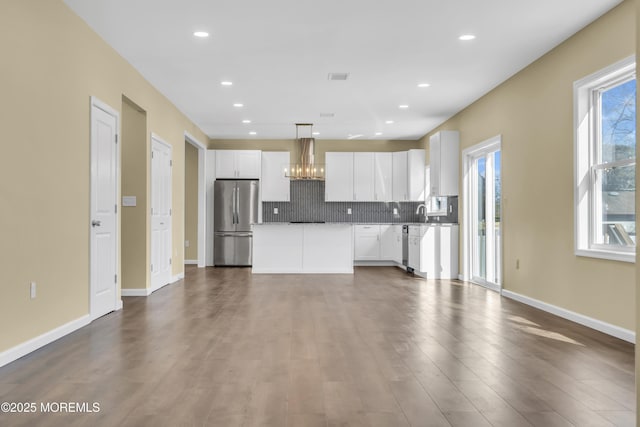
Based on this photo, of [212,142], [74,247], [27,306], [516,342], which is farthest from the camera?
[212,142]

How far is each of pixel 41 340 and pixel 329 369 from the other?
2.19 meters

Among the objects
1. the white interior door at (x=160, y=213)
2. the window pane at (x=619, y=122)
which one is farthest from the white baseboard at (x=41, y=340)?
the window pane at (x=619, y=122)

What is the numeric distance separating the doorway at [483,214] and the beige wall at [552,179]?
0.40 metres

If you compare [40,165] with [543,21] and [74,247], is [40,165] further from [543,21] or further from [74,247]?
[543,21]

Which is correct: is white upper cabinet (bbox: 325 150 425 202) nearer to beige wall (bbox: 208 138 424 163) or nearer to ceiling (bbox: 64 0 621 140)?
beige wall (bbox: 208 138 424 163)

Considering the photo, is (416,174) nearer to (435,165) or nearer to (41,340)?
(435,165)

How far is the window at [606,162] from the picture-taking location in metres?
4.22

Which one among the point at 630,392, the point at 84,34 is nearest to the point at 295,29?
the point at 84,34

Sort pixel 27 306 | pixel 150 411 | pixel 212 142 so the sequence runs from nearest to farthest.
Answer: pixel 150 411, pixel 27 306, pixel 212 142

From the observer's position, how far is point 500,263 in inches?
258

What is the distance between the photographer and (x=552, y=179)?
519 centimetres

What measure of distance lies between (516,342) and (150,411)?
2742 mm

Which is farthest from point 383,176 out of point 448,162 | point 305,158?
point 448,162

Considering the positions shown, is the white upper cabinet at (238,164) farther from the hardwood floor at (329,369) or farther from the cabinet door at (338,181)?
the hardwood floor at (329,369)
